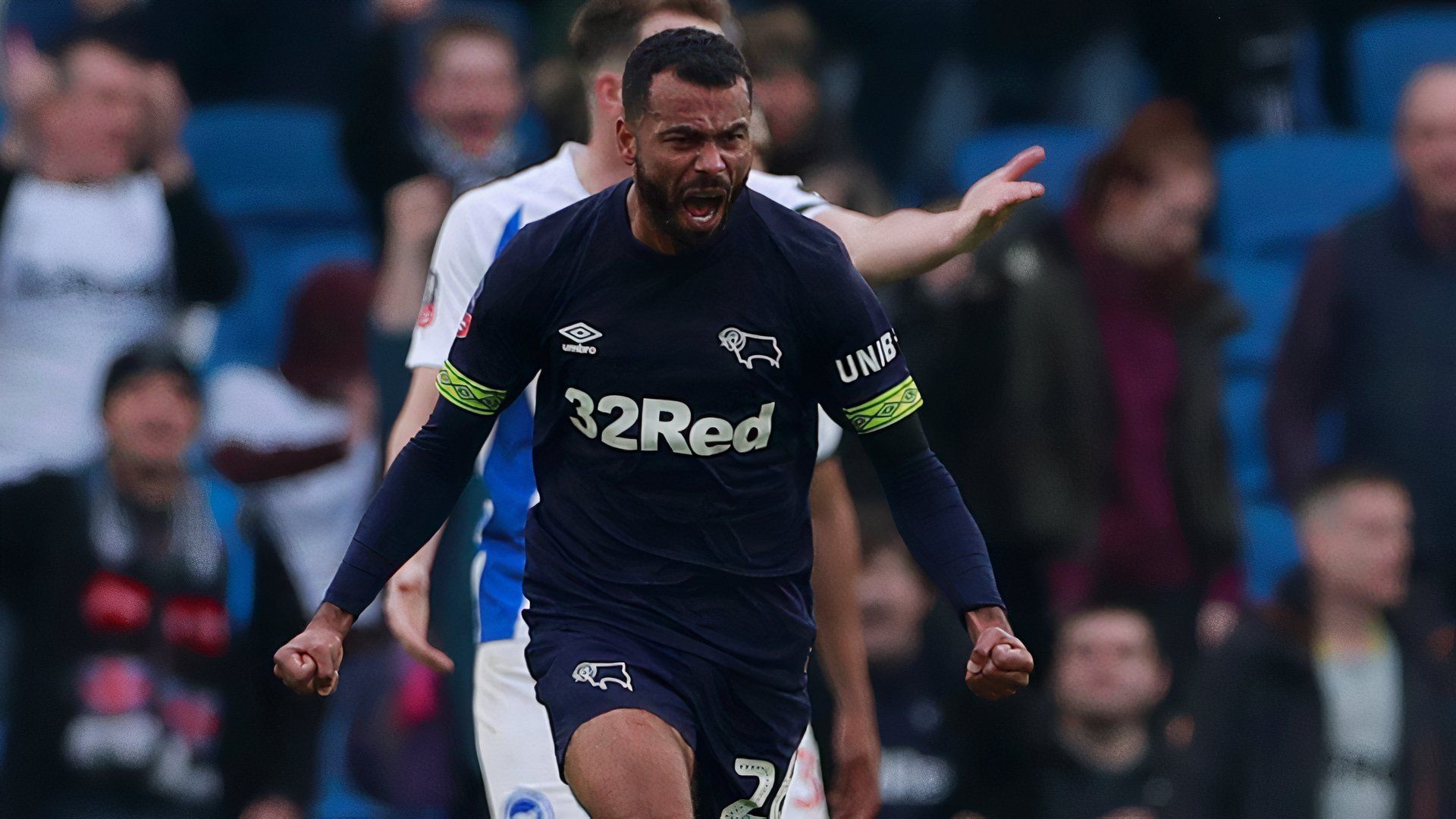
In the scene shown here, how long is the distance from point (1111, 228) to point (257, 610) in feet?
10.9

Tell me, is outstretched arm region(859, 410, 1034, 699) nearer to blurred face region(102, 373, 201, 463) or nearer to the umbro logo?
the umbro logo

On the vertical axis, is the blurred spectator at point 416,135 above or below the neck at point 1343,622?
above

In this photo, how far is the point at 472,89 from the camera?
24.6 ft

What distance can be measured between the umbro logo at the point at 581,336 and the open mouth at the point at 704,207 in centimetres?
30

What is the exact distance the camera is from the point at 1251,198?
935 cm

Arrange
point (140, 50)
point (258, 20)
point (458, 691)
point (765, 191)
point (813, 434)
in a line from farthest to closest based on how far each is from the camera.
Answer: point (258, 20) < point (140, 50) < point (458, 691) < point (765, 191) < point (813, 434)

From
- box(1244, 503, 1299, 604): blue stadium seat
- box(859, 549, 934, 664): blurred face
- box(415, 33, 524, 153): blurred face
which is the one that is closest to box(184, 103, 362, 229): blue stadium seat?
box(415, 33, 524, 153): blurred face

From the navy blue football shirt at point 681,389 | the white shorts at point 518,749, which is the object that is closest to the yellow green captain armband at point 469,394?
the navy blue football shirt at point 681,389

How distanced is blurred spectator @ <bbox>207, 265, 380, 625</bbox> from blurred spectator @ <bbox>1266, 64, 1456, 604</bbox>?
3.39 meters

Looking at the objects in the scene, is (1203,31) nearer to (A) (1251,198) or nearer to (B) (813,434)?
(A) (1251,198)

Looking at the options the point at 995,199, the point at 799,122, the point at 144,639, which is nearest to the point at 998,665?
the point at 995,199

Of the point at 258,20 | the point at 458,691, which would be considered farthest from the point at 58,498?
the point at 258,20

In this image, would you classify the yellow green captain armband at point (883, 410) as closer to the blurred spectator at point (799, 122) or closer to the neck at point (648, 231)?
the neck at point (648, 231)

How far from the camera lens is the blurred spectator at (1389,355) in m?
7.54
